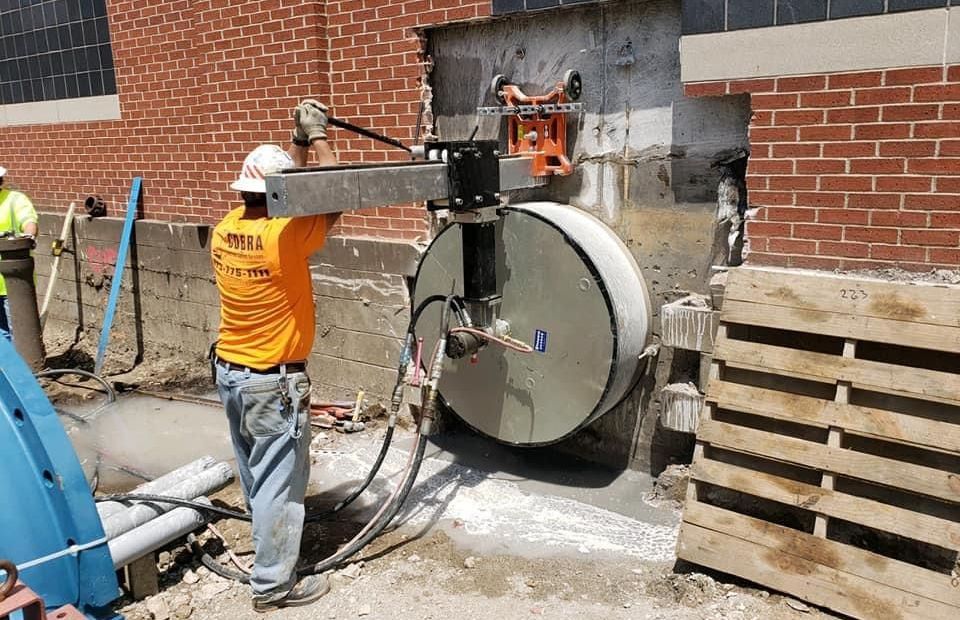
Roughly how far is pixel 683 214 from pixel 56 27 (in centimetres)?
686

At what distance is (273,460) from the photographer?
352cm

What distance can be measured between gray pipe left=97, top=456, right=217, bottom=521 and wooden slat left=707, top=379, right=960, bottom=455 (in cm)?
260

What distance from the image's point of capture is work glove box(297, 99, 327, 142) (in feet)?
12.0

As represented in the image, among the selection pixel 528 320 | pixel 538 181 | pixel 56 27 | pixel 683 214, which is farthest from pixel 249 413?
pixel 56 27

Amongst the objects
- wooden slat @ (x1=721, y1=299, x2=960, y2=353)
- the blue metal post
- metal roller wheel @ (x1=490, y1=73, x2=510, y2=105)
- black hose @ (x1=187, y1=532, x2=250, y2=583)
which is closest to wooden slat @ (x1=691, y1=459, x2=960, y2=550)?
wooden slat @ (x1=721, y1=299, x2=960, y2=353)

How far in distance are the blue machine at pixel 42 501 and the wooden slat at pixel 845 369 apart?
8.99 ft

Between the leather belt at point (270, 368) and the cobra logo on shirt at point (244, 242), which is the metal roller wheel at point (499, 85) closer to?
the cobra logo on shirt at point (244, 242)

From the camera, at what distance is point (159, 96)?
22.8ft

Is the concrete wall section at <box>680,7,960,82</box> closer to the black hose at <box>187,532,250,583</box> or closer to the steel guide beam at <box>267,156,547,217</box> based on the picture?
the steel guide beam at <box>267,156,547,217</box>

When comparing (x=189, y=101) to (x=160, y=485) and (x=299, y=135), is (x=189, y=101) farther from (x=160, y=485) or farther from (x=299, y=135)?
(x=160, y=485)

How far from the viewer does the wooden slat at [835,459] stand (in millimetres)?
3135

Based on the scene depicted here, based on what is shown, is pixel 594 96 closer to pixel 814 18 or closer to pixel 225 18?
pixel 814 18

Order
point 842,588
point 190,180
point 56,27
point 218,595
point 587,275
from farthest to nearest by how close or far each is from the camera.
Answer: point 56,27, point 190,180, point 587,275, point 218,595, point 842,588

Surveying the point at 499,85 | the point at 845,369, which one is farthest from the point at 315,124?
the point at 845,369
